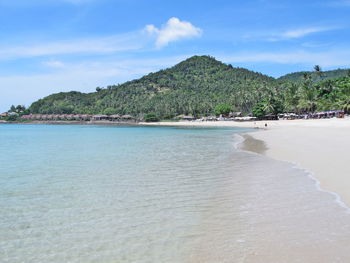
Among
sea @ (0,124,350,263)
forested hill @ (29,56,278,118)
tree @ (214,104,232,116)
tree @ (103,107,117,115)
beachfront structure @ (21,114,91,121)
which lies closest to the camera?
sea @ (0,124,350,263)

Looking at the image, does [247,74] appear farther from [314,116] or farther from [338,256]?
[338,256]

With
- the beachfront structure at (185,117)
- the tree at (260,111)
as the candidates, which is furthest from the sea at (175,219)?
the beachfront structure at (185,117)

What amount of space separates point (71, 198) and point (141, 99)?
6708 inches

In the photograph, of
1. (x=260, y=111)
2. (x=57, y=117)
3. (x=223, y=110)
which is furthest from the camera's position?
(x=57, y=117)

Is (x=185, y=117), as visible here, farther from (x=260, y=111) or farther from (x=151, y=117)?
(x=260, y=111)

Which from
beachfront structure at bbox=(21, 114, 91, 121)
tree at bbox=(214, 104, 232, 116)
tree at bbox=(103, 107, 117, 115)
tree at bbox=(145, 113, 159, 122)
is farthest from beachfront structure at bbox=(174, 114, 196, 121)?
beachfront structure at bbox=(21, 114, 91, 121)

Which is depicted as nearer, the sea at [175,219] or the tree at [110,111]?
the sea at [175,219]

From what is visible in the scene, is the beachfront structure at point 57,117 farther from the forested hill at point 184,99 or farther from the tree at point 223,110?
the tree at point 223,110

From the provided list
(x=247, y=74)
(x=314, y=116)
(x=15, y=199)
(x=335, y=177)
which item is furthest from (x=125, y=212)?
A: (x=247, y=74)

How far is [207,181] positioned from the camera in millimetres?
10797

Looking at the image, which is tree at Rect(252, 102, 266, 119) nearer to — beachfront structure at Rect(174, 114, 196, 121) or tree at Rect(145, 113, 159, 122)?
beachfront structure at Rect(174, 114, 196, 121)

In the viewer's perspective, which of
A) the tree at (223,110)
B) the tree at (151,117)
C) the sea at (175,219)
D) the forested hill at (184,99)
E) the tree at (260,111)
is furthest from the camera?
the tree at (151,117)

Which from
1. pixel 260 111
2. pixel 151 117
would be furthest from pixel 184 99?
pixel 260 111

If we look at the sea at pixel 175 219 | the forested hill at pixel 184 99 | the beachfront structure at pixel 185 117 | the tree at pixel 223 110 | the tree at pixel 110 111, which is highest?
the forested hill at pixel 184 99
